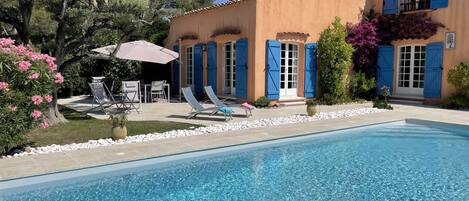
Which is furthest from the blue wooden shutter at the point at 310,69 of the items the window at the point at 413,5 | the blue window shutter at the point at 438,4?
the blue window shutter at the point at 438,4

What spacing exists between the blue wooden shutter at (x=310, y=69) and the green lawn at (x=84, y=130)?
6979 millimetres

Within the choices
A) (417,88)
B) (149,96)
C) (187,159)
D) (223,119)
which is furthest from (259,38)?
(187,159)

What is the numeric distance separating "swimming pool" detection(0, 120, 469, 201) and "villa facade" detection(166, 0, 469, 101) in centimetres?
619

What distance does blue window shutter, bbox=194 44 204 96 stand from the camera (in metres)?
18.0

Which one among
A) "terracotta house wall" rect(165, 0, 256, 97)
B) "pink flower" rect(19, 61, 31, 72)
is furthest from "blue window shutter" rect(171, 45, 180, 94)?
"pink flower" rect(19, 61, 31, 72)

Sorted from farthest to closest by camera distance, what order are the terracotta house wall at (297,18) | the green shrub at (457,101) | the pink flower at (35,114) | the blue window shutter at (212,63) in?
the blue window shutter at (212,63) < the terracotta house wall at (297,18) < the green shrub at (457,101) < the pink flower at (35,114)

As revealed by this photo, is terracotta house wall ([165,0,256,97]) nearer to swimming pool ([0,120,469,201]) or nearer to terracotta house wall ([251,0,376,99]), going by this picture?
terracotta house wall ([251,0,376,99])

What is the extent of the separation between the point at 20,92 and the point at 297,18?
11.0 meters

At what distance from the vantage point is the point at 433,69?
15547mm

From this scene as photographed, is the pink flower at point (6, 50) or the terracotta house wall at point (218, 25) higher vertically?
the terracotta house wall at point (218, 25)

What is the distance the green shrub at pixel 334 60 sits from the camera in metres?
15.8

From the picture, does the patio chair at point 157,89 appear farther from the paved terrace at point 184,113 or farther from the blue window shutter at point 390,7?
the blue window shutter at point 390,7

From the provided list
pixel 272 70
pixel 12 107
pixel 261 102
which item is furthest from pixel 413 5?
pixel 12 107

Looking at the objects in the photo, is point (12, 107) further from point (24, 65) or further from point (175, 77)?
point (175, 77)
